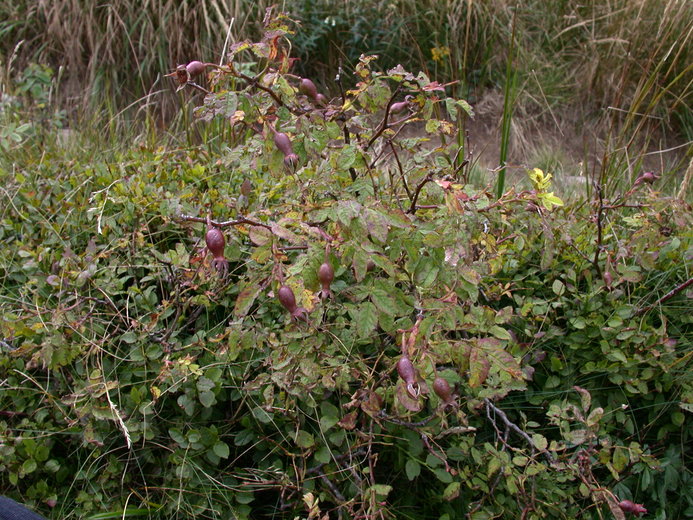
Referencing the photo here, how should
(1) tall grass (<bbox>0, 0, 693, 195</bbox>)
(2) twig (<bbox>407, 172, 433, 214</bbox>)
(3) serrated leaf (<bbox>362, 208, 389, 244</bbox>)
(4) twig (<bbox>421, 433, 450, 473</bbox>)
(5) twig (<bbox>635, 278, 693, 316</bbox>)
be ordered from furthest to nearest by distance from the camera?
(1) tall grass (<bbox>0, 0, 693, 195</bbox>)
(5) twig (<bbox>635, 278, 693, 316</bbox>)
(4) twig (<bbox>421, 433, 450, 473</bbox>)
(2) twig (<bbox>407, 172, 433, 214</bbox>)
(3) serrated leaf (<bbox>362, 208, 389, 244</bbox>)

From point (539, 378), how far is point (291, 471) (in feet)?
2.81

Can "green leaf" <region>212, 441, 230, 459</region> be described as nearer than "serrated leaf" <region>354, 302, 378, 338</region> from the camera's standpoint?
No

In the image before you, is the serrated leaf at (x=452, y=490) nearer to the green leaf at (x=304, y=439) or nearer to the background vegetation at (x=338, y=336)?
the background vegetation at (x=338, y=336)

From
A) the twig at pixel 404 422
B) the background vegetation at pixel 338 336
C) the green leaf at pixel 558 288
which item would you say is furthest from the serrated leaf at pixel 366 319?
the green leaf at pixel 558 288

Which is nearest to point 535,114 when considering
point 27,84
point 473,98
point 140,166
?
point 473,98

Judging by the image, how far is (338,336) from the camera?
1.85 metres

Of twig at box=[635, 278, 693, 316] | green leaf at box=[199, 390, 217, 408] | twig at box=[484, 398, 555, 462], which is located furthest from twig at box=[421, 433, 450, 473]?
twig at box=[635, 278, 693, 316]

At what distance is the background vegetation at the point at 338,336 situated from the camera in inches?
59.6

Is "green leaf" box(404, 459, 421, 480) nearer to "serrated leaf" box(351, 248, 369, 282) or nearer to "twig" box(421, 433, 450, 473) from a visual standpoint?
"twig" box(421, 433, 450, 473)

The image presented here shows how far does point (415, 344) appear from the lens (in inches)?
53.4

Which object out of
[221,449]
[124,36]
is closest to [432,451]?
→ [221,449]

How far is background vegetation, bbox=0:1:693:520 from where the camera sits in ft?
4.97

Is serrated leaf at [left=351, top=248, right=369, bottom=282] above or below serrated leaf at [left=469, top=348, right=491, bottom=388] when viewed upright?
above

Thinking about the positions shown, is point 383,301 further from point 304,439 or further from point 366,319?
point 304,439
